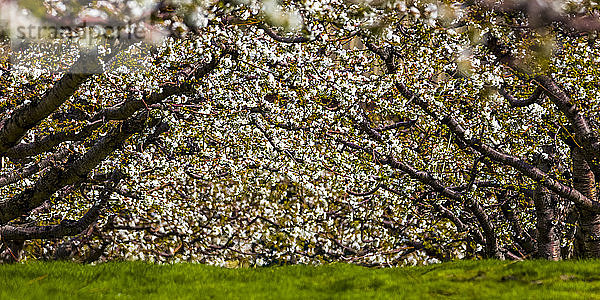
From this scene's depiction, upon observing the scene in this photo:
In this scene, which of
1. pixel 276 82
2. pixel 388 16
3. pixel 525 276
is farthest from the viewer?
pixel 276 82

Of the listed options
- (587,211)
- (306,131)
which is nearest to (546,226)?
(587,211)

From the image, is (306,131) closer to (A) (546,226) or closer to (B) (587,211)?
(A) (546,226)

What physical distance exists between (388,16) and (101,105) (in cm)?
631

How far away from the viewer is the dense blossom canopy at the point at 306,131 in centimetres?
845

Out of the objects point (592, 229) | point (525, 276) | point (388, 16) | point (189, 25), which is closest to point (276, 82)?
point (388, 16)

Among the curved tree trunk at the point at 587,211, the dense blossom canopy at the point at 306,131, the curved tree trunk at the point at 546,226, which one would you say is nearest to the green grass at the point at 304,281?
the dense blossom canopy at the point at 306,131

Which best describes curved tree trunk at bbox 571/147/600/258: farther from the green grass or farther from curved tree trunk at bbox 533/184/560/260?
the green grass

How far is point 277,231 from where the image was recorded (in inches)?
564

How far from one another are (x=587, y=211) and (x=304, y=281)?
24.3 feet

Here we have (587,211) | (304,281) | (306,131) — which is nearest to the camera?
(304,281)

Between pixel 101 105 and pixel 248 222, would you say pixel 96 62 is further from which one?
pixel 248 222

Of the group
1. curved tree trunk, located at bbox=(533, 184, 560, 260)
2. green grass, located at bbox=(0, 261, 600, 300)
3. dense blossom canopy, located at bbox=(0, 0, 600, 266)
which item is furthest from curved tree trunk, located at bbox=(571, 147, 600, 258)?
green grass, located at bbox=(0, 261, 600, 300)

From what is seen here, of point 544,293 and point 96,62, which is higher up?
point 96,62

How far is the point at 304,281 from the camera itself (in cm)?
773
